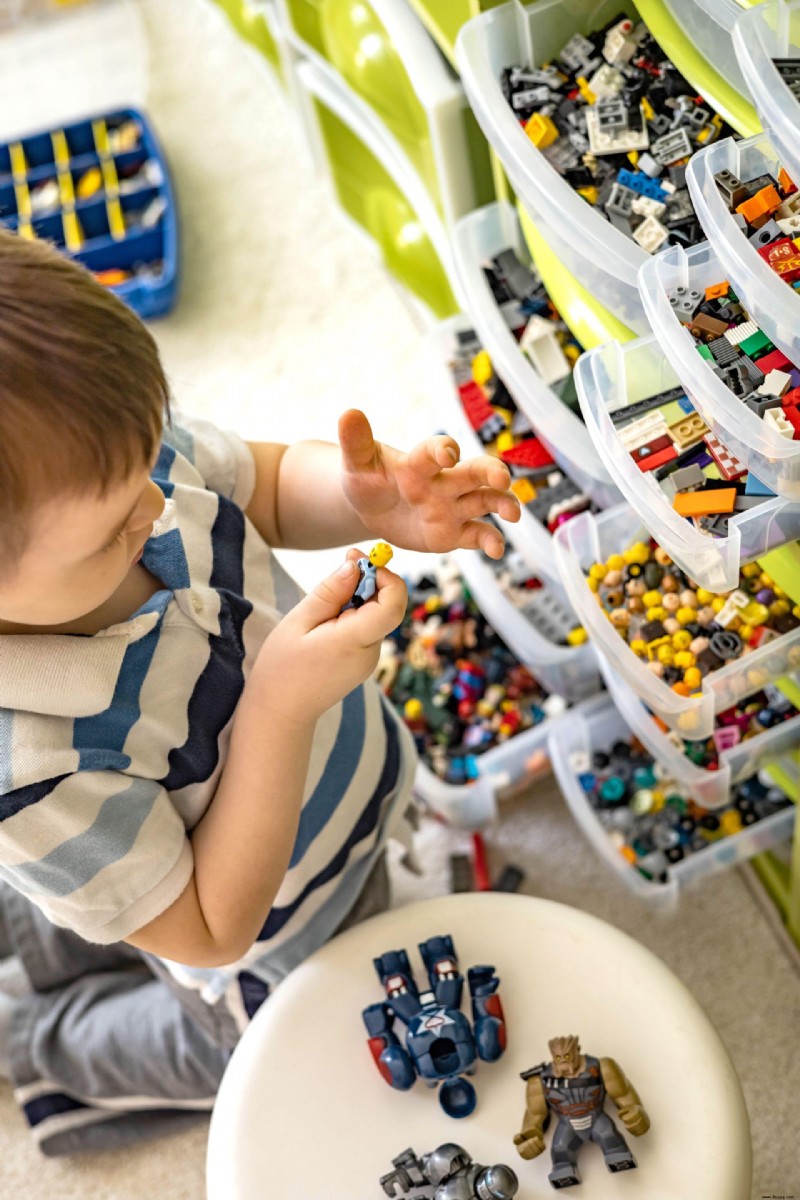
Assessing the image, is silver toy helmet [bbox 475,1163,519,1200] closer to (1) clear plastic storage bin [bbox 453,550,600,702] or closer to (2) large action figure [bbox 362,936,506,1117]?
(2) large action figure [bbox 362,936,506,1117]

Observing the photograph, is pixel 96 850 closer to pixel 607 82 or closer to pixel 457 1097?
pixel 457 1097

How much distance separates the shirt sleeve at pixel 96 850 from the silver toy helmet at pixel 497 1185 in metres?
0.24

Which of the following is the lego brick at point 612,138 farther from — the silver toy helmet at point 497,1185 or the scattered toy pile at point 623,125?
the silver toy helmet at point 497,1185

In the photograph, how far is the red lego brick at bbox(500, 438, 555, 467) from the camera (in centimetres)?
104

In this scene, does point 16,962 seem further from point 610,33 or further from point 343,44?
point 343,44

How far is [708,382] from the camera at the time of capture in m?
0.63

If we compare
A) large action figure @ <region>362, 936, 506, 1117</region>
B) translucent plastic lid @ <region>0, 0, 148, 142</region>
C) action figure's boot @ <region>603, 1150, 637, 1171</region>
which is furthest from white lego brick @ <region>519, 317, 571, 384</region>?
translucent plastic lid @ <region>0, 0, 148, 142</region>

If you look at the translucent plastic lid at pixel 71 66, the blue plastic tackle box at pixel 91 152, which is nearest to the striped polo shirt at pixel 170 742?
the blue plastic tackle box at pixel 91 152

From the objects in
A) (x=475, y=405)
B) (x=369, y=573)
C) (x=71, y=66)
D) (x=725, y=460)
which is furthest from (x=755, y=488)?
(x=71, y=66)

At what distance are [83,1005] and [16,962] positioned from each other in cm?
9

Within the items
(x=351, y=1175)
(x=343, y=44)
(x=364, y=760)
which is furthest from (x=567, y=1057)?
(x=343, y=44)

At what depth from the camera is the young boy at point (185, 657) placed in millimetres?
545

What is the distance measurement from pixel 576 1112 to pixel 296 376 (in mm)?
1206

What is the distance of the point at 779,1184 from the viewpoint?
938mm
